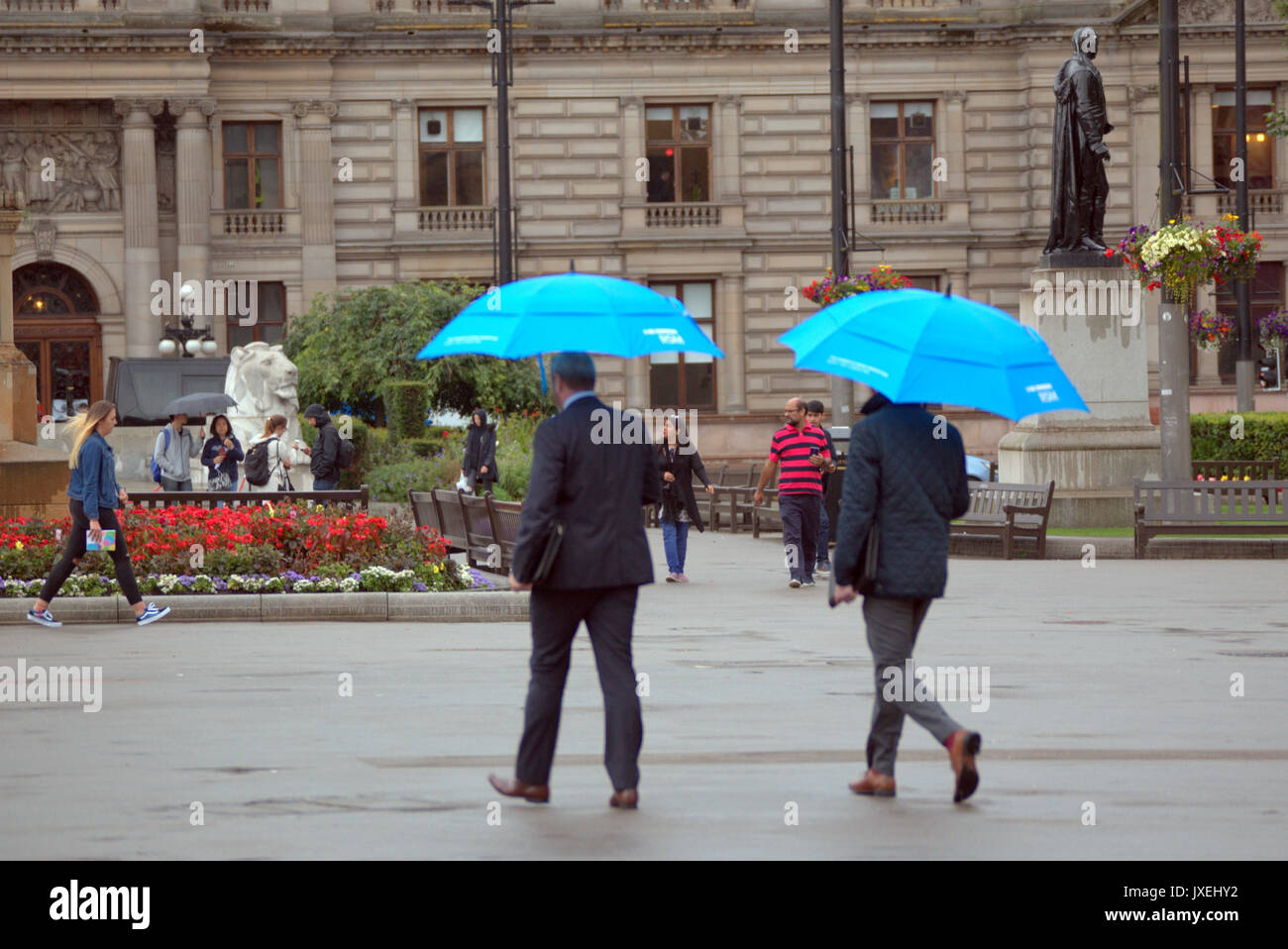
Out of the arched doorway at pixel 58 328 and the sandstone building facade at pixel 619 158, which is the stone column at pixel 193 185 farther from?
the arched doorway at pixel 58 328

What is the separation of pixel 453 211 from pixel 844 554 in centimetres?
4175

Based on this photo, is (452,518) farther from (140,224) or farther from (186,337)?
(140,224)

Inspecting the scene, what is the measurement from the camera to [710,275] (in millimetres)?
49656

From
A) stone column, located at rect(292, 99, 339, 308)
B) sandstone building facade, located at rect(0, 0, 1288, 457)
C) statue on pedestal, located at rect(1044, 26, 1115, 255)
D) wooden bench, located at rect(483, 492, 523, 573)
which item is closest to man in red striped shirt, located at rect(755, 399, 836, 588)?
wooden bench, located at rect(483, 492, 523, 573)

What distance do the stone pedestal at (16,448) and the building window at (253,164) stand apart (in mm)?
28339

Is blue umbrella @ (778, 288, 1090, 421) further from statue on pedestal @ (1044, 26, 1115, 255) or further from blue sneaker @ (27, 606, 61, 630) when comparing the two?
statue on pedestal @ (1044, 26, 1115, 255)

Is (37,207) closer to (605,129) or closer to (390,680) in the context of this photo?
(605,129)

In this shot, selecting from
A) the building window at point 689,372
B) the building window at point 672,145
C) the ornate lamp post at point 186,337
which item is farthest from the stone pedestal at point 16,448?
the building window at point 672,145

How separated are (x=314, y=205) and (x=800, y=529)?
102 ft

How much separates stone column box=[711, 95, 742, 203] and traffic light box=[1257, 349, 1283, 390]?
13619mm

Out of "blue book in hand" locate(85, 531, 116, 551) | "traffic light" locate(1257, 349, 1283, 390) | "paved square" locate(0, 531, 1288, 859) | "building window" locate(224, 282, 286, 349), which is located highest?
"building window" locate(224, 282, 286, 349)

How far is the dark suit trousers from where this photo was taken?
26.5 feet

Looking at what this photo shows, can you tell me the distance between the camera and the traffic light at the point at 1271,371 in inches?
1918

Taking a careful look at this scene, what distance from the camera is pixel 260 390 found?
2714cm
